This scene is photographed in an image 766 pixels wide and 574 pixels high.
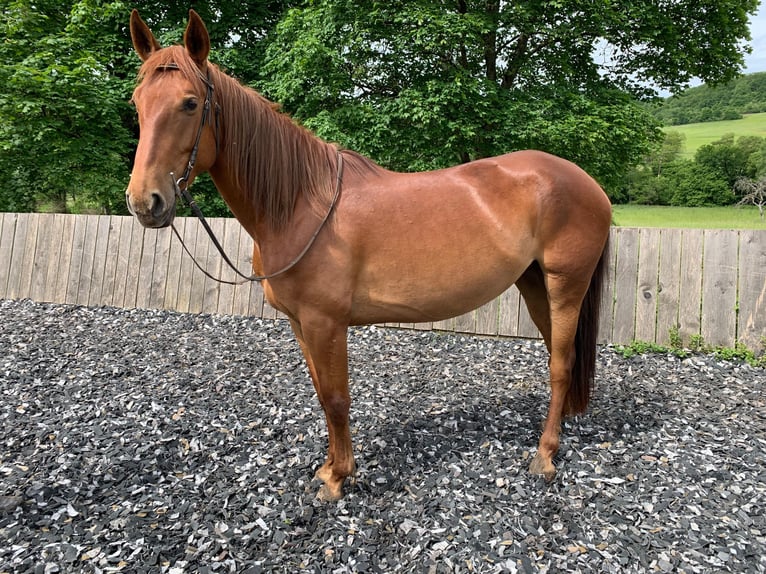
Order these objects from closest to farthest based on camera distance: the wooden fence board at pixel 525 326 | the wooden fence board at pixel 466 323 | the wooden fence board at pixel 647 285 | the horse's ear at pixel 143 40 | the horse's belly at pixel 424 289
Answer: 1. the horse's ear at pixel 143 40
2. the horse's belly at pixel 424 289
3. the wooden fence board at pixel 647 285
4. the wooden fence board at pixel 525 326
5. the wooden fence board at pixel 466 323

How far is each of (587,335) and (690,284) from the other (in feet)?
8.85

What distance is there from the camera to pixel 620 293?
501 centimetres

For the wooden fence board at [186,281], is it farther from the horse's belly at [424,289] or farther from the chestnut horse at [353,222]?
the horse's belly at [424,289]

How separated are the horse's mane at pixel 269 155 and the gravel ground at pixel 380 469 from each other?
5.13ft

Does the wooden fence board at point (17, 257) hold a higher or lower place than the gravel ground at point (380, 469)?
higher

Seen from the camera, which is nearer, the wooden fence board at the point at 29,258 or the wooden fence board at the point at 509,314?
the wooden fence board at the point at 509,314

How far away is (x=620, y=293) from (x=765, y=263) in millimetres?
1363

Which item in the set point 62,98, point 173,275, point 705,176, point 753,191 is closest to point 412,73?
point 173,275

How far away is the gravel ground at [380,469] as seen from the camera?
199cm

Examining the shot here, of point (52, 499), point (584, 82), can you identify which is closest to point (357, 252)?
point (52, 499)

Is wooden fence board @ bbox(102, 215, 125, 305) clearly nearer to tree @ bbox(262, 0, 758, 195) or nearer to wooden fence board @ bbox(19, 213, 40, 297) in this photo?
wooden fence board @ bbox(19, 213, 40, 297)

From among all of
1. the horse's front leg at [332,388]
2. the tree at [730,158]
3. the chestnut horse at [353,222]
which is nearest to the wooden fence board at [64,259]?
the chestnut horse at [353,222]

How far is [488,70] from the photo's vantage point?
864 centimetres

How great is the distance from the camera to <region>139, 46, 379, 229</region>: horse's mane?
2.07 meters
